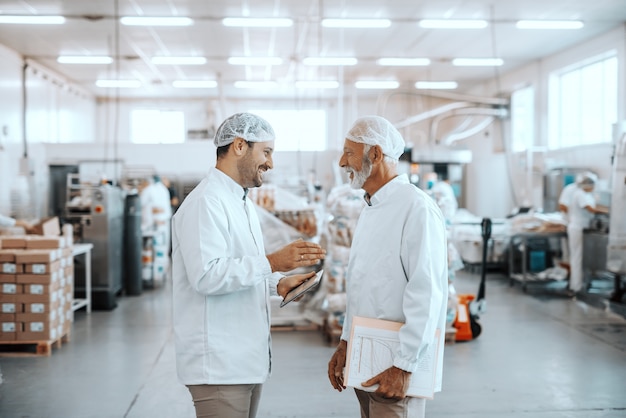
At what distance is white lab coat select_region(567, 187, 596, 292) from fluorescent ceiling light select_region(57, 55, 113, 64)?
902 cm

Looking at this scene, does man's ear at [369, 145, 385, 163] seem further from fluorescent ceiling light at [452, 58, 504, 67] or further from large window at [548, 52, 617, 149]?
fluorescent ceiling light at [452, 58, 504, 67]

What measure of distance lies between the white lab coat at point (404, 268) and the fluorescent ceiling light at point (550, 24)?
27.3 feet

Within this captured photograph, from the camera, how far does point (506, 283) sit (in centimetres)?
941

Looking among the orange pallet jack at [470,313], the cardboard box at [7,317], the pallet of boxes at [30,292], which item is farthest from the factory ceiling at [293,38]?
the cardboard box at [7,317]

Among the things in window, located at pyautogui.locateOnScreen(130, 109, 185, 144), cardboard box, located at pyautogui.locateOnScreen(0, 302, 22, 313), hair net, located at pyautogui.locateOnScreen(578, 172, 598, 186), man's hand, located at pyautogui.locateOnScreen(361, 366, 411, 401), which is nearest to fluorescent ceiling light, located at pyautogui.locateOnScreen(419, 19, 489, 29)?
hair net, located at pyautogui.locateOnScreen(578, 172, 598, 186)

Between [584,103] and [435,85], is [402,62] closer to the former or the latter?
[435,85]

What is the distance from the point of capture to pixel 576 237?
26.9ft

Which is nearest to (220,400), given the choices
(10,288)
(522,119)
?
(10,288)

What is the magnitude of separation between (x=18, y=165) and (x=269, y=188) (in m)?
6.64

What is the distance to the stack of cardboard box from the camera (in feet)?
16.4

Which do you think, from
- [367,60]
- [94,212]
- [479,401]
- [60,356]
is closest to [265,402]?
[479,401]

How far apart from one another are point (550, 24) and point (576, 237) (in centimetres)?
339

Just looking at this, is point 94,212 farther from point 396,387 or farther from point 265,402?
point 396,387

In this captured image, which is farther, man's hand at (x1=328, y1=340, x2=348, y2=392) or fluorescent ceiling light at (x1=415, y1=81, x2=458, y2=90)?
fluorescent ceiling light at (x1=415, y1=81, x2=458, y2=90)
